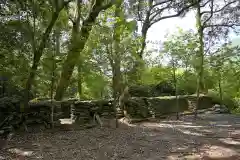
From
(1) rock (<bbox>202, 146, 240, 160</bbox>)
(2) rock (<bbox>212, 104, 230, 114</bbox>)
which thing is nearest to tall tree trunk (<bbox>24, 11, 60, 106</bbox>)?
(1) rock (<bbox>202, 146, 240, 160</bbox>)

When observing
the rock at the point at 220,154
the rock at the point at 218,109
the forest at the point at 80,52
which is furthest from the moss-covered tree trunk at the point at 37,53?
the rock at the point at 218,109

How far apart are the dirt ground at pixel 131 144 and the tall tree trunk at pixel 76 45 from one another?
2.52 m

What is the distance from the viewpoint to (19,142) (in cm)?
811

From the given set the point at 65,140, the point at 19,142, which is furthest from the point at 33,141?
the point at 65,140

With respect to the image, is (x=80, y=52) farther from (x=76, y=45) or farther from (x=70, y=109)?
(x=70, y=109)

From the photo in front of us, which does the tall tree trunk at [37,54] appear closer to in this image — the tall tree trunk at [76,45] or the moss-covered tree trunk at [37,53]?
the moss-covered tree trunk at [37,53]

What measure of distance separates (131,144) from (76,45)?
172 inches

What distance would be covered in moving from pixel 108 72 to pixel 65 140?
355 cm

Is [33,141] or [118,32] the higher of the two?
[118,32]

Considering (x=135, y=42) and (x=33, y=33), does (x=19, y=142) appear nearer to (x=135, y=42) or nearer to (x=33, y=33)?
(x=33, y=33)

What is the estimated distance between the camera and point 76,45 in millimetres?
10641

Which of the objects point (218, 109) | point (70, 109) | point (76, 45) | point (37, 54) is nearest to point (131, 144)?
point (70, 109)

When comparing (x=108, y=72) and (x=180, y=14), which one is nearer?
(x=108, y=72)

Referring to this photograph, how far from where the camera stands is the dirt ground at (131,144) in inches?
277
